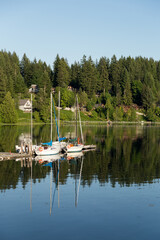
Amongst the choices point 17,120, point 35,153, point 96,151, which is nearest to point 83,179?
point 35,153

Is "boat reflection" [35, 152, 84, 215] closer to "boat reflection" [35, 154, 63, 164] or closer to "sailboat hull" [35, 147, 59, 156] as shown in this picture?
"boat reflection" [35, 154, 63, 164]

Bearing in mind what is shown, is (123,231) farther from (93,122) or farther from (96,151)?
(93,122)

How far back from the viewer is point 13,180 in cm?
3656

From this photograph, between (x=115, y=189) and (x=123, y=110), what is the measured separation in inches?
6419

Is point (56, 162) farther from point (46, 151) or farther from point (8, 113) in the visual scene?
point (8, 113)

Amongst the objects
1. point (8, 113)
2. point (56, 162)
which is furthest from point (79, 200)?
point (8, 113)

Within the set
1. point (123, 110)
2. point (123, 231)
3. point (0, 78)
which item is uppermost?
point (0, 78)

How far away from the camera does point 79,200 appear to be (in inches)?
1157

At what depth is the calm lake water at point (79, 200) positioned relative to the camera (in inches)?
880

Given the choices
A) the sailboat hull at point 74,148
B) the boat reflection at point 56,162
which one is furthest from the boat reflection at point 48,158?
the sailboat hull at point 74,148

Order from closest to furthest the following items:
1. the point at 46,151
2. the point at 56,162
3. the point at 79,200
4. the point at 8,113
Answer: the point at 79,200, the point at 56,162, the point at 46,151, the point at 8,113

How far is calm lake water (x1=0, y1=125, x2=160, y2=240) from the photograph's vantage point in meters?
22.3

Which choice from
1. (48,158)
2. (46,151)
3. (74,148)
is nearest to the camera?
(48,158)

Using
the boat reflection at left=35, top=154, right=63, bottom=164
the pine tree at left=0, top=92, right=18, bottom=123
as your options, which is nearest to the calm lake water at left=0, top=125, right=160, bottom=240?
the boat reflection at left=35, top=154, right=63, bottom=164
